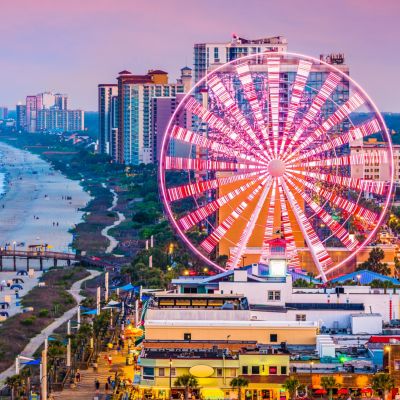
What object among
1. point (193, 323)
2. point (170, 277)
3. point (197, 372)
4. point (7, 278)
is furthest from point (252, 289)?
point (7, 278)

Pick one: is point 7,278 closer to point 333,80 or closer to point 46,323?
point 46,323

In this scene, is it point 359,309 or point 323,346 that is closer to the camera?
point 323,346

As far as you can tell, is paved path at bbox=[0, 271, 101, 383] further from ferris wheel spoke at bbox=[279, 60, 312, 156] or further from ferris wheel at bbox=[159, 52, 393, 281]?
ferris wheel spoke at bbox=[279, 60, 312, 156]

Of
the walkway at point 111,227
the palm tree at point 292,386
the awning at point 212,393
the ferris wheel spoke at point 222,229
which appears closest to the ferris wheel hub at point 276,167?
the ferris wheel spoke at point 222,229

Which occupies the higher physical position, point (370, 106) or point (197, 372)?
point (370, 106)

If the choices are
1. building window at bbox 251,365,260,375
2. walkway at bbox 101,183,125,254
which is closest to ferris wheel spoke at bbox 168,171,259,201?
building window at bbox 251,365,260,375

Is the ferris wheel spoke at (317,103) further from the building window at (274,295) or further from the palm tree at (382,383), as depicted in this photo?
the palm tree at (382,383)

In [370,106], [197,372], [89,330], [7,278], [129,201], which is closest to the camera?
[197,372]

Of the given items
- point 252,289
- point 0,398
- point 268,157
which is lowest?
point 0,398
